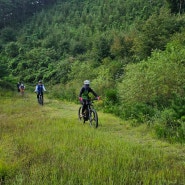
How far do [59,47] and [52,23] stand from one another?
15949 millimetres

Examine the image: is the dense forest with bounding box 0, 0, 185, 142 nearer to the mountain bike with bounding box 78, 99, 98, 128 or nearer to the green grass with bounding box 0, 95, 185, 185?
the mountain bike with bounding box 78, 99, 98, 128

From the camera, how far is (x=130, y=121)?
36.3 ft

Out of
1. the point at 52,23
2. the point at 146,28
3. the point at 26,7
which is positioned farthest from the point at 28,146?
the point at 26,7

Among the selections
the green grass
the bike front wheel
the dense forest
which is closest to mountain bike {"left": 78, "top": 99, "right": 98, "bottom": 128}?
the bike front wheel

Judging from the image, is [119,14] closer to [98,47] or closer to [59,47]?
[59,47]

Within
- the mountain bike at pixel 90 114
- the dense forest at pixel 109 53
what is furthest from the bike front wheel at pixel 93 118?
the dense forest at pixel 109 53

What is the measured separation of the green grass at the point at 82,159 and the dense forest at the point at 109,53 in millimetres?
1980

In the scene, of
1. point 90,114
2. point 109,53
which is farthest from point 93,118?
point 109,53

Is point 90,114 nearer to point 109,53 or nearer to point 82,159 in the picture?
point 82,159

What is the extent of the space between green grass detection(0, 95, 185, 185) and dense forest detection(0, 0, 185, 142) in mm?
1980

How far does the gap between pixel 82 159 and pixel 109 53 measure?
27.9 metres

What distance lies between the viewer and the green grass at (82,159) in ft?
16.3

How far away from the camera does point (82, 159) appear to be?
5.92m

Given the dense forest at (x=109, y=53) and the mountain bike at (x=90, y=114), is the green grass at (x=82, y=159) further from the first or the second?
the dense forest at (x=109, y=53)
